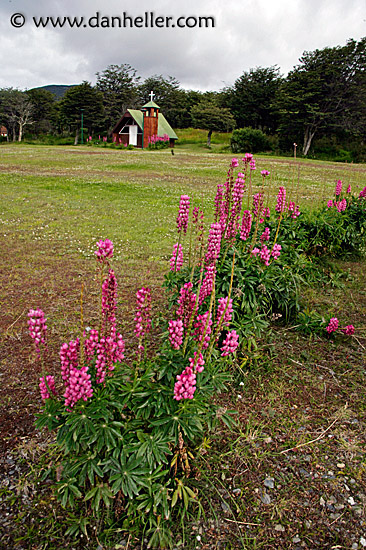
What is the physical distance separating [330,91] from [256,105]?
1070 centimetres

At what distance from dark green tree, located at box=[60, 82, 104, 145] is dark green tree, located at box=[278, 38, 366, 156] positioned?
22478 mm

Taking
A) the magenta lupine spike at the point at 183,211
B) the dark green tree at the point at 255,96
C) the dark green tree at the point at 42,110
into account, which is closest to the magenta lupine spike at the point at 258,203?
the magenta lupine spike at the point at 183,211

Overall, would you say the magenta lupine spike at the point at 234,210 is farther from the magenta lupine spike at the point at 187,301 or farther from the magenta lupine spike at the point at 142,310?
the magenta lupine spike at the point at 142,310

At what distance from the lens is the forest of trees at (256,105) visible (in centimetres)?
3209

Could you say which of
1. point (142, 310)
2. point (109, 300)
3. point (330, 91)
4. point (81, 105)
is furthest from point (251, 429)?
point (81, 105)

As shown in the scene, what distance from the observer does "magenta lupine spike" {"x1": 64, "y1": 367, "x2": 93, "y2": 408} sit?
152 centimetres

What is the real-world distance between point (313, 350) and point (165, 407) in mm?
1977

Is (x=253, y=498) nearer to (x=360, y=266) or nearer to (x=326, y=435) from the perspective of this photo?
(x=326, y=435)

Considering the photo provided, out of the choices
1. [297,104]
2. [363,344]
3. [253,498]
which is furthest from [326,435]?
[297,104]

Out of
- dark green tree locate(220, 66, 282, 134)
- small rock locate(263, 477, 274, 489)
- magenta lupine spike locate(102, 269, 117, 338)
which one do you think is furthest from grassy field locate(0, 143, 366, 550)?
dark green tree locate(220, 66, 282, 134)

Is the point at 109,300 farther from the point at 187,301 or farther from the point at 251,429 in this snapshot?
the point at 251,429

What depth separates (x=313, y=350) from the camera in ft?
10.7

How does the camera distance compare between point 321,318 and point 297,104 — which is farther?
point 297,104

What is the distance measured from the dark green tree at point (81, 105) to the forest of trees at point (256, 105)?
0.11 metres
